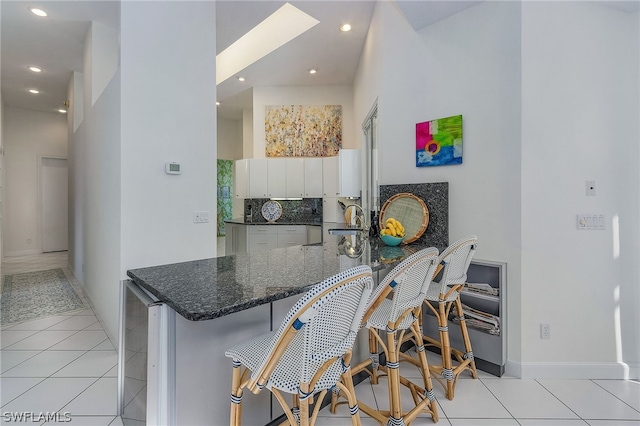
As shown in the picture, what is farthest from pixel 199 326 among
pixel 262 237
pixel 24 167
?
pixel 24 167

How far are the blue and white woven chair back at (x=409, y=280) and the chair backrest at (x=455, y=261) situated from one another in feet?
0.90

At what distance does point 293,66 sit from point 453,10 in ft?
9.57

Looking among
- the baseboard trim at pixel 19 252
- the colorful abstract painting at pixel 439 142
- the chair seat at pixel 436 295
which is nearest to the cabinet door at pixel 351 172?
the colorful abstract painting at pixel 439 142

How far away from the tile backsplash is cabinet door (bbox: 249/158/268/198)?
20 centimetres

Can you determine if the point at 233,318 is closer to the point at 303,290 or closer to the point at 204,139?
the point at 303,290

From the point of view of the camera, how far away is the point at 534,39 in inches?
85.4

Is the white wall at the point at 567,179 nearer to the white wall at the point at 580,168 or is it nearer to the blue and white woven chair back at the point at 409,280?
the white wall at the point at 580,168

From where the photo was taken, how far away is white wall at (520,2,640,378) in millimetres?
2168

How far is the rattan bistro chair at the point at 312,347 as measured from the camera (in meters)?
0.90

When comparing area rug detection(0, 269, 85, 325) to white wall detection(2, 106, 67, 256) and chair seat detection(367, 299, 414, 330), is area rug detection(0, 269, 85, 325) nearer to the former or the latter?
white wall detection(2, 106, 67, 256)

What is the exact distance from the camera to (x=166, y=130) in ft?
8.47

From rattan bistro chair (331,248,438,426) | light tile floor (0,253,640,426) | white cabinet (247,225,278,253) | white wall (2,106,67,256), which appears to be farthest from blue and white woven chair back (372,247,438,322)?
white wall (2,106,67,256)

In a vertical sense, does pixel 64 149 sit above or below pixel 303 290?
above

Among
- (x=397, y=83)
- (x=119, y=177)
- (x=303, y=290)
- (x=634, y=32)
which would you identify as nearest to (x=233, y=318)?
(x=303, y=290)
